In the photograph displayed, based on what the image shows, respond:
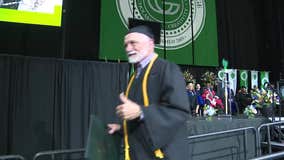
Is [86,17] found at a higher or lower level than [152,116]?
higher

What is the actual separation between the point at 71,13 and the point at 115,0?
55.5 inches

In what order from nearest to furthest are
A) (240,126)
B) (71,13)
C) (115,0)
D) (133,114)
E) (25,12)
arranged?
1. (133,114)
2. (240,126)
3. (25,12)
4. (71,13)
5. (115,0)

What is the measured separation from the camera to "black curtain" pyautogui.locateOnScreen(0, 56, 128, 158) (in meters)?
5.43

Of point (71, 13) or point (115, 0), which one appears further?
point (115, 0)

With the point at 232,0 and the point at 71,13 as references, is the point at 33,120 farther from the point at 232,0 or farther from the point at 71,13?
the point at 232,0

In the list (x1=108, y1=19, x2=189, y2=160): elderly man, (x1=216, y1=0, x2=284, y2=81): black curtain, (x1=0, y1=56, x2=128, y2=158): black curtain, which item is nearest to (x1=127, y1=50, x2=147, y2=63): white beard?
(x1=108, y1=19, x2=189, y2=160): elderly man

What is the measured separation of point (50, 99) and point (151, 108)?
14.9 ft

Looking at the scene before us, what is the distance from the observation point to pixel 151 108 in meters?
1.51

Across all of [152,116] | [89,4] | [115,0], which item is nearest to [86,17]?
[89,4]

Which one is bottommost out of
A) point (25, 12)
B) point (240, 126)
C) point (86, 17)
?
point (240, 126)

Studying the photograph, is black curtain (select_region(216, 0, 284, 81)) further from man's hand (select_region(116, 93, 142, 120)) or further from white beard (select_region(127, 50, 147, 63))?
man's hand (select_region(116, 93, 142, 120))

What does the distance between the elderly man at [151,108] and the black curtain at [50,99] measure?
3633 mm

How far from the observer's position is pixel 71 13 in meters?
9.60

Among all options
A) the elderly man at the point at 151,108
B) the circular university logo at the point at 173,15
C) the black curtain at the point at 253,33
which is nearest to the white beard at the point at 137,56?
the elderly man at the point at 151,108
